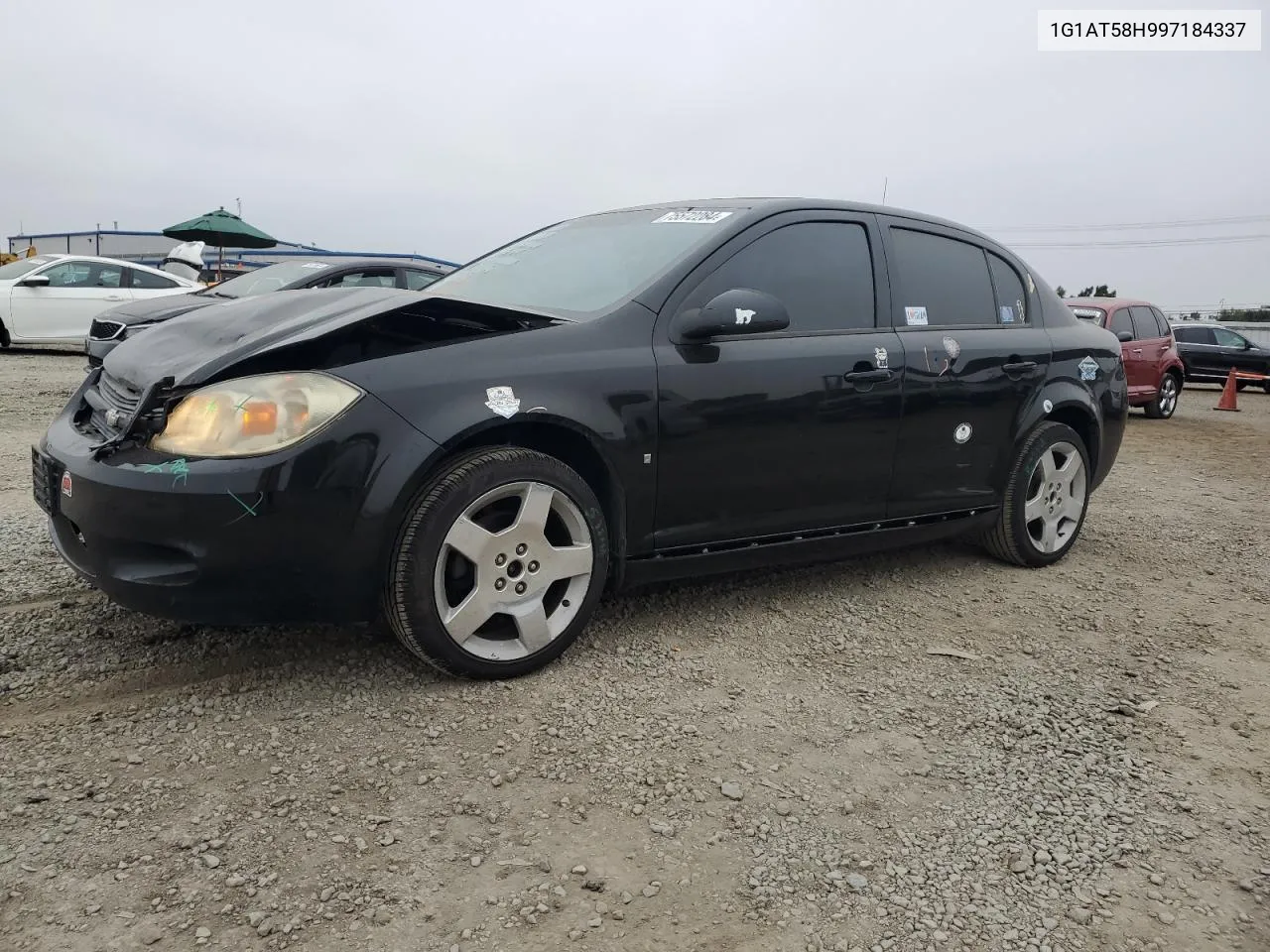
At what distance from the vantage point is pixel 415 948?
1.76m

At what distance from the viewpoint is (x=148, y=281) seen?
502 inches

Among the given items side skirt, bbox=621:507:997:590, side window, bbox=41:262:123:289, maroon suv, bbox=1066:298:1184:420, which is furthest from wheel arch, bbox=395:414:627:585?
side window, bbox=41:262:123:289

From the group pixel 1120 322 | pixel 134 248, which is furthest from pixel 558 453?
pixel 134 248

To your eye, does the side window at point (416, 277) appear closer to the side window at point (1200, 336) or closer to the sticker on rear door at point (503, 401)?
the sticker on rear door at point (503, 401)

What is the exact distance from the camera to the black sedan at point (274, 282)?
8344 mm

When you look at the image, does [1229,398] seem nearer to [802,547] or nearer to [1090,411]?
[1090,411]

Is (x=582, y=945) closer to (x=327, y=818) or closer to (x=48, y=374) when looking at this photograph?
(x=327, y=818)

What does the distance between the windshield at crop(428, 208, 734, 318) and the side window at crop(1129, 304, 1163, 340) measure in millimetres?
11059

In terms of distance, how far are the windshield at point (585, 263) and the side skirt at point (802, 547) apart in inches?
35.5

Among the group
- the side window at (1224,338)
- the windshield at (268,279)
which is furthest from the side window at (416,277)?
the side window at (1224,338)

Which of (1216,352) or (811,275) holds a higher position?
(1216,352)

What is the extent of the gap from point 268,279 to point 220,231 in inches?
462

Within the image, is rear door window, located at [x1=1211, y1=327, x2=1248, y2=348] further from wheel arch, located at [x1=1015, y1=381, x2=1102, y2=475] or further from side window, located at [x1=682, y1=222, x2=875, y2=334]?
side window, located at [x1=682, y1=222, x2=875, y2=334]

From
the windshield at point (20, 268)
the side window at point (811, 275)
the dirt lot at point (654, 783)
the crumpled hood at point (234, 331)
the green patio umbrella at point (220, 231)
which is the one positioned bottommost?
the dirt lot at point (654, 783)
